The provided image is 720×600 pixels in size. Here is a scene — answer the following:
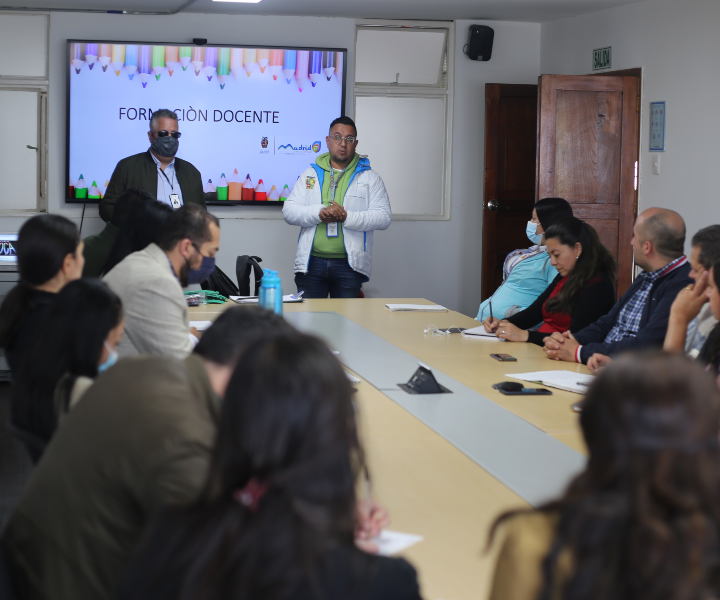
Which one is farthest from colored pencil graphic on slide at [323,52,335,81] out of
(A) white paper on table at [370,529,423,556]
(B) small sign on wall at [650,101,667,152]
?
(A) white paper on table at [370,529,423,556]

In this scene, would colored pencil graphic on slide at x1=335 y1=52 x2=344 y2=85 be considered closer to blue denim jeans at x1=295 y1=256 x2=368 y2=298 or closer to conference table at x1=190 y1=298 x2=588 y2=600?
blue denim jeans at x1=295 y1=256 x2=368 y2=298

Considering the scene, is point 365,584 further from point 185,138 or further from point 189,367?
point 185,138

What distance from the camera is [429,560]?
1448mm

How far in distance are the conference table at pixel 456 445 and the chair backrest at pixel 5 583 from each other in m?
0.60

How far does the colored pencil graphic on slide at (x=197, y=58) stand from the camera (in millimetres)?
6773

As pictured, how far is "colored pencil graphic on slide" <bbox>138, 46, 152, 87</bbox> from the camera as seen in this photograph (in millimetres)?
6695

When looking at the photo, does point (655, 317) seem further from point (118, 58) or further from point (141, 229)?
point (118, 58)

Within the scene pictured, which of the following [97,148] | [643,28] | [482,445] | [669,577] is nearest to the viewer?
[669,577]

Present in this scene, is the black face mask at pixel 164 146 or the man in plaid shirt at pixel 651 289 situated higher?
the black face mask at pixel 164 146

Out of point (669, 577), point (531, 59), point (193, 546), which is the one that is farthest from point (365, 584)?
point (531, 59)

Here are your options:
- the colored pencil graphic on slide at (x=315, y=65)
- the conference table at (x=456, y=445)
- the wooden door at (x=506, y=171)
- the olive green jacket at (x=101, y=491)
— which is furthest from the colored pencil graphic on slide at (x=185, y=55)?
the olive green jacket at (x=101, y=491)

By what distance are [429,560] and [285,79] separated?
5.91 m

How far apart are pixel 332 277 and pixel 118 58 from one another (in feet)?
8.85

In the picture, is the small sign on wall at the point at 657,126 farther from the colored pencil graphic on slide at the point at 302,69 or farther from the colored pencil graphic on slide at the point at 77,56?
the colored pencil graphic on slide at the point at 77,56
